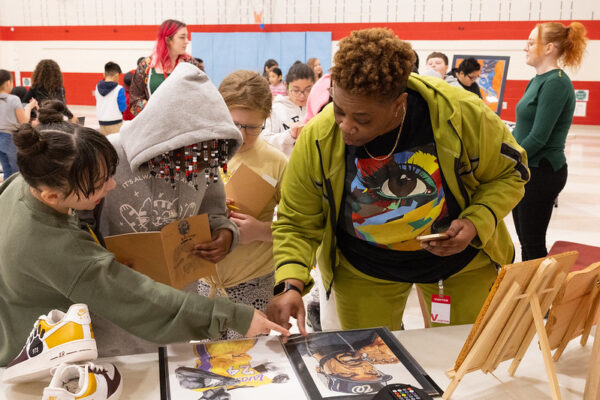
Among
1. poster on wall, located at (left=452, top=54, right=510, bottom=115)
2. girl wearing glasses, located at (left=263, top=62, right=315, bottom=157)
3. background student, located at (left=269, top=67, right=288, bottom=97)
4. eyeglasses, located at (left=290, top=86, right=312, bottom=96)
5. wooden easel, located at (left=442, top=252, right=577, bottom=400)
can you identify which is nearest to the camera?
wooden easel, located at (left=442, top=252, right=577, bottom=400)

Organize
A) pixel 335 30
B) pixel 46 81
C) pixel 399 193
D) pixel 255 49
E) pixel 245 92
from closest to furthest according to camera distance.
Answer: pixel 399 193
pixel 245 92
pixel 46 81
pixel 335 30
pixel 255 49

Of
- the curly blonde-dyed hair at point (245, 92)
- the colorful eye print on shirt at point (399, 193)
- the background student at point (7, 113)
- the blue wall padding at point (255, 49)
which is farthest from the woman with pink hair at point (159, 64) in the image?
the blue wall padding at point (255, 49)

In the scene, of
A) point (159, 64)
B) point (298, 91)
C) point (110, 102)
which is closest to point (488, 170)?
point (298, 91)

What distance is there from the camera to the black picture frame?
1.44 metres

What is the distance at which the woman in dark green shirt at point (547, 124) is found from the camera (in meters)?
3.70

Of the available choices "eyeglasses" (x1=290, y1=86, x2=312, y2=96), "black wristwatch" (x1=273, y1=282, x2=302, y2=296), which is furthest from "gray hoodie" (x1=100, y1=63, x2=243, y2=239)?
"eyeglasses" (x1=290, y1=86, x2=312, y2=96)

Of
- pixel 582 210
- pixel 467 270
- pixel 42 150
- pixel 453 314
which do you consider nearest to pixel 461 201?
pixel 467 270

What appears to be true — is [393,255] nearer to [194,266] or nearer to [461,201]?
[461,201]

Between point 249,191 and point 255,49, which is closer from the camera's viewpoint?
point 249,191

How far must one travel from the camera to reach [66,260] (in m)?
1.40

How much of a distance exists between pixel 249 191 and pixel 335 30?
1327 centimetres

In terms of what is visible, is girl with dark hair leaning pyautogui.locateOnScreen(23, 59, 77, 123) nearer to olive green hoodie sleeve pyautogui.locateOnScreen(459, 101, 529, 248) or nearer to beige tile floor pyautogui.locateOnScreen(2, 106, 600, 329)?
beige tile floor pyautogui.locateOnScreen(2, 106, 600, 329)

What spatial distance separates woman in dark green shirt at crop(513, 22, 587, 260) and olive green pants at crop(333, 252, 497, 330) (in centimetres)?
190

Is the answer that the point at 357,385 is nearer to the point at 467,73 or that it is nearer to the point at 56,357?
the point at 56,357
